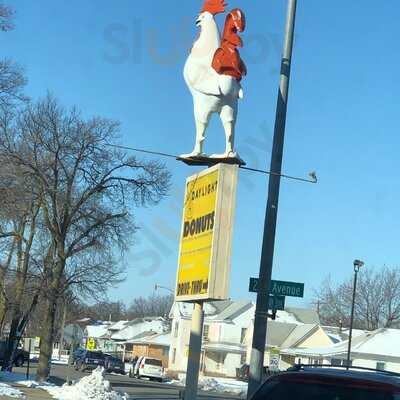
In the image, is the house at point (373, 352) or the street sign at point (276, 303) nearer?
the street sign at point (276, 303)

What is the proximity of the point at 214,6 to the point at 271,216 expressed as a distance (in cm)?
333

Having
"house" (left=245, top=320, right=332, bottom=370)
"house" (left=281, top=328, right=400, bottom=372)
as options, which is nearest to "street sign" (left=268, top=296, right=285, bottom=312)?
"house" (left=281, top=328, right=400, bottom=372)

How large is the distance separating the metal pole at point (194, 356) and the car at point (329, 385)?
426 cm

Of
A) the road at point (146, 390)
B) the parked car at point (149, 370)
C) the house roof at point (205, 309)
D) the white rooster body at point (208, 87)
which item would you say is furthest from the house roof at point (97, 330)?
the white rooster body at point (208, 87)

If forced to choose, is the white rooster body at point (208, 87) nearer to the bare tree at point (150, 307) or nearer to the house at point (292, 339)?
the house at point (292, 339)

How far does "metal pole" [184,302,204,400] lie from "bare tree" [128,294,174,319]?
136 meters

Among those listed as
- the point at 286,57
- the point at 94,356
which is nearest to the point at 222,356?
the point at 94,356

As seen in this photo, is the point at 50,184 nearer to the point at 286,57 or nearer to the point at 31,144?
the point at 31,144

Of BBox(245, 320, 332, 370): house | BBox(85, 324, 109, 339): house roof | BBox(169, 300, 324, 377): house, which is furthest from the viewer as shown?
BBox(85, 324, 109, 339): house roof

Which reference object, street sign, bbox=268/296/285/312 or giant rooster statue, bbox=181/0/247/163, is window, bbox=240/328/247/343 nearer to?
street sign, bbox=268/296/285/312

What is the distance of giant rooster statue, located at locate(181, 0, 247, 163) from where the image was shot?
423 inches

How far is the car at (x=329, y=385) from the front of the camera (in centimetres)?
553

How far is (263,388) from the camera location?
6008 mm

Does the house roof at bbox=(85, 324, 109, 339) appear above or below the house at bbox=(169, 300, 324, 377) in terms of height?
below
